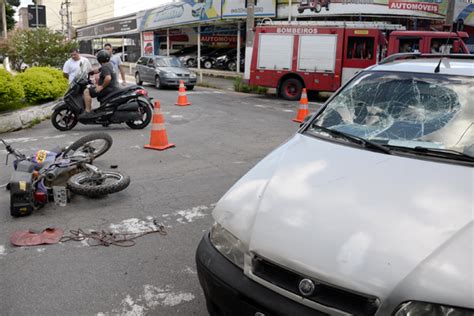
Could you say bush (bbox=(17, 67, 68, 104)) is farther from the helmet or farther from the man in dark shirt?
the helmet

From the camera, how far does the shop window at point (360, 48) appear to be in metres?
15.6

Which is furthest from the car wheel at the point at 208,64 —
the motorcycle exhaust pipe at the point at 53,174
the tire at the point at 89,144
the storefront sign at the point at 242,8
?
the motorcycle exhaust pipe at the point at 53,174

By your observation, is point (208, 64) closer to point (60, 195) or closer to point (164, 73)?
point (164, 73)

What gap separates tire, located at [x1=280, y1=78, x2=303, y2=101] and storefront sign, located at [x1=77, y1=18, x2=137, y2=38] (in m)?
24.8

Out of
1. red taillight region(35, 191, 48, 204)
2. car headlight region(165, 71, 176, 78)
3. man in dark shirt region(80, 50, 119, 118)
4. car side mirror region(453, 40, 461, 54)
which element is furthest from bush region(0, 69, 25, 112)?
car side mirror region(453, 40, 461, 54)

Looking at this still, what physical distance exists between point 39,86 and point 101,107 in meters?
2.57

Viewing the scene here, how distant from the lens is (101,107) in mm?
9477

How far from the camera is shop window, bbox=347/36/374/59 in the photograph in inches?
612

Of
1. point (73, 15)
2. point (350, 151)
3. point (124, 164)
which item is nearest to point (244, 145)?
point (124, 164)

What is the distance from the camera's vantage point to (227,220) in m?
2.58

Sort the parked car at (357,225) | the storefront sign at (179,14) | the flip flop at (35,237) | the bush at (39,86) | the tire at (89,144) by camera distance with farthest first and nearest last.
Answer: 1. the storefront sign at (179,14)
2. the bush at (39,86)
3. the tire at (89,144)
4. the flip flop at (35,237)
5. the parked car at (357,225)

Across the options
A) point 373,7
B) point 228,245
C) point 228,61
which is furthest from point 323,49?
point 228,245

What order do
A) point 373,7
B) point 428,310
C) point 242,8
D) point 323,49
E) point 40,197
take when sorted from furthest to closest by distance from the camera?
point 242,8 → point 373,7 → point 323,49 → point 40,197 → point 428,310

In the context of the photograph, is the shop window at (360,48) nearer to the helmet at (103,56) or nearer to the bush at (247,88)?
the bush at (247,88)
